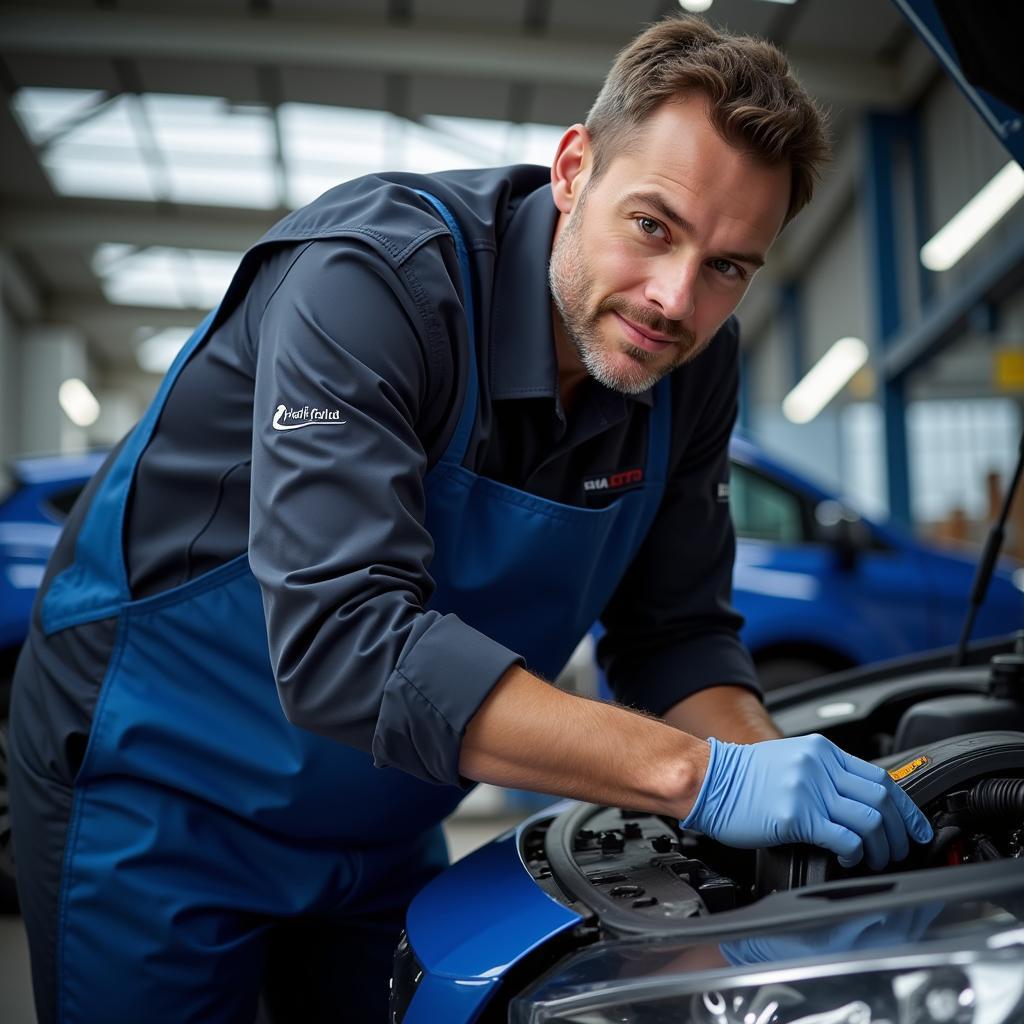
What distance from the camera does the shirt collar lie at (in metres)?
1.20

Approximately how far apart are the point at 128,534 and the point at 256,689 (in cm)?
23

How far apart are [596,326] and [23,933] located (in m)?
2.26

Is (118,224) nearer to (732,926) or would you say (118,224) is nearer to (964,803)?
(964,803)

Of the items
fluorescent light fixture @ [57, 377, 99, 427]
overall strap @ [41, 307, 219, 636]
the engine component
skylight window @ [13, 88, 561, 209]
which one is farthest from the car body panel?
fluorescent light fixture @ [57, 377, 99, 427]

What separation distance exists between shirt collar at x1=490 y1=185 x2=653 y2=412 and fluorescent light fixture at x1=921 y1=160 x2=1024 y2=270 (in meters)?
6.27

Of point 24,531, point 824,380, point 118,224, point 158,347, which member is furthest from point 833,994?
point 158,347

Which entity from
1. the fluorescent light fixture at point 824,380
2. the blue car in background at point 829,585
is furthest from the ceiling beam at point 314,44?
the blue car in background at point 829,585

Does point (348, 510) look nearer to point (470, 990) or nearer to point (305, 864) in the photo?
point (470, 990)

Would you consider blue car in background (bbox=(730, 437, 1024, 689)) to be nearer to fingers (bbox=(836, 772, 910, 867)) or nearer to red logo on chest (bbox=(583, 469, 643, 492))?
red logo on chest (bbox=(583, 469, 643, 492))

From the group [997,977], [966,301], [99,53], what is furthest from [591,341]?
[99,53]

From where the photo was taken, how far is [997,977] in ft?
2.23

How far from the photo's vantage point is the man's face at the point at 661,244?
3.63 ft

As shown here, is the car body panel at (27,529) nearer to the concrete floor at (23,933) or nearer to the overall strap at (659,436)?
the concrete floor at (23,933)

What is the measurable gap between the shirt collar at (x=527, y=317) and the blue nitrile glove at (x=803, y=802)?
0.46m
